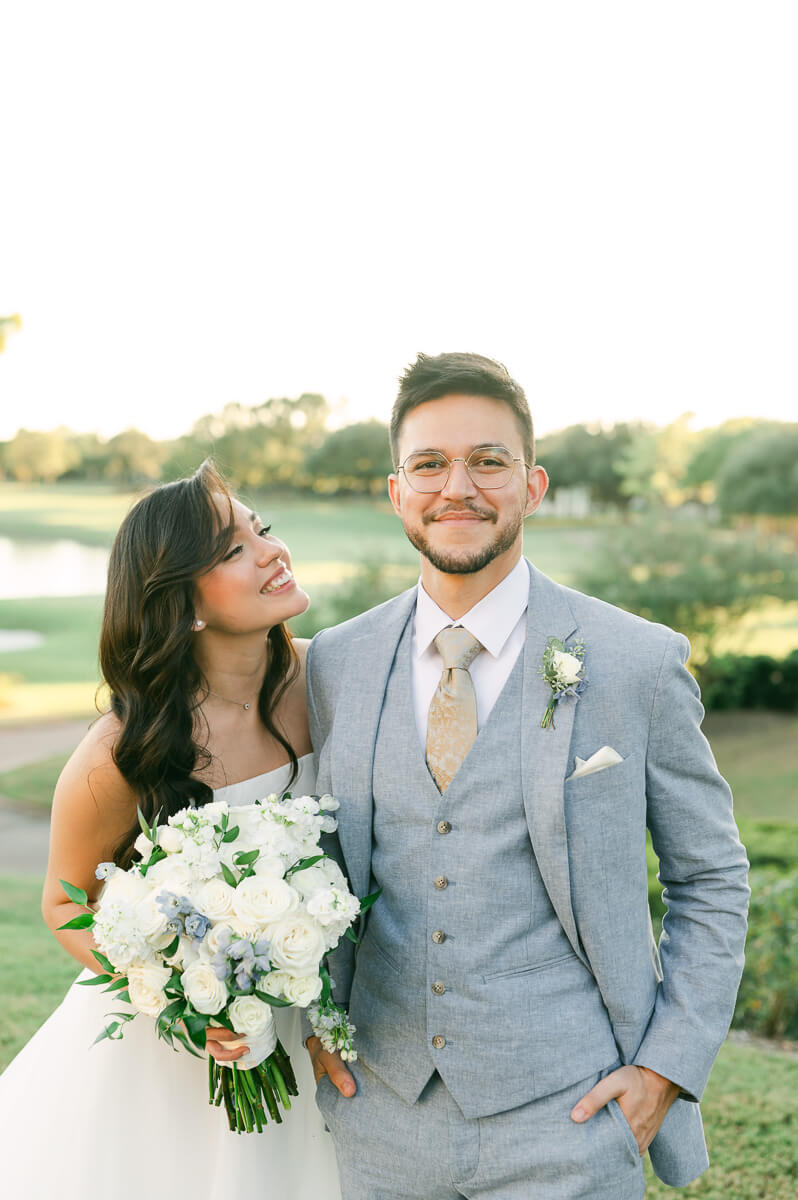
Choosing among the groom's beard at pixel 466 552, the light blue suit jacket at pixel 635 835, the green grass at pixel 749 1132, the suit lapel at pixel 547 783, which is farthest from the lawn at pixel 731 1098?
the groom's beard at pixel 466 552

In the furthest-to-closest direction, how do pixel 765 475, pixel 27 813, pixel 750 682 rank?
1. pixel 765 475
2. pixel 750 682
3. pixel 27 813

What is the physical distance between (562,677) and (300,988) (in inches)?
30.9

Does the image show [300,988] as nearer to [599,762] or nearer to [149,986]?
[149,986]

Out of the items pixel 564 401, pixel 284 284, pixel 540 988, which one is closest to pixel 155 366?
pixel 284 284

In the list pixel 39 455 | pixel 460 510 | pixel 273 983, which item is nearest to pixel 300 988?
pixel 273 983

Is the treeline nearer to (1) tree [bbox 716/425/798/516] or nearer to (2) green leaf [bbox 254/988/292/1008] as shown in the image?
(1) tree [bbox 716/425/798/516]

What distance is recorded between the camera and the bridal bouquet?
6.30ft

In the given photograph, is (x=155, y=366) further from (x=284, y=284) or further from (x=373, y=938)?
(x=373, y=938)

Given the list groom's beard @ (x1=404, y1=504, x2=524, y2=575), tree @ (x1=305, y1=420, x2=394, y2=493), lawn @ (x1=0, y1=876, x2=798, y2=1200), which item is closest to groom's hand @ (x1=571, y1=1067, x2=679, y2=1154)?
groom's beard @ (x1=404, y1=504, x2=524, y2=575)

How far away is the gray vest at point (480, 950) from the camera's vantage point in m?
2.01

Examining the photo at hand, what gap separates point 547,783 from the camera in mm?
1997

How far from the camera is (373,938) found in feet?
7.21

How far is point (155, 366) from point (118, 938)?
13.8 metres

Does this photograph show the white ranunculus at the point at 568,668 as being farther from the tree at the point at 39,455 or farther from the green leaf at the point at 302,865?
the tree at the point at 39,455
